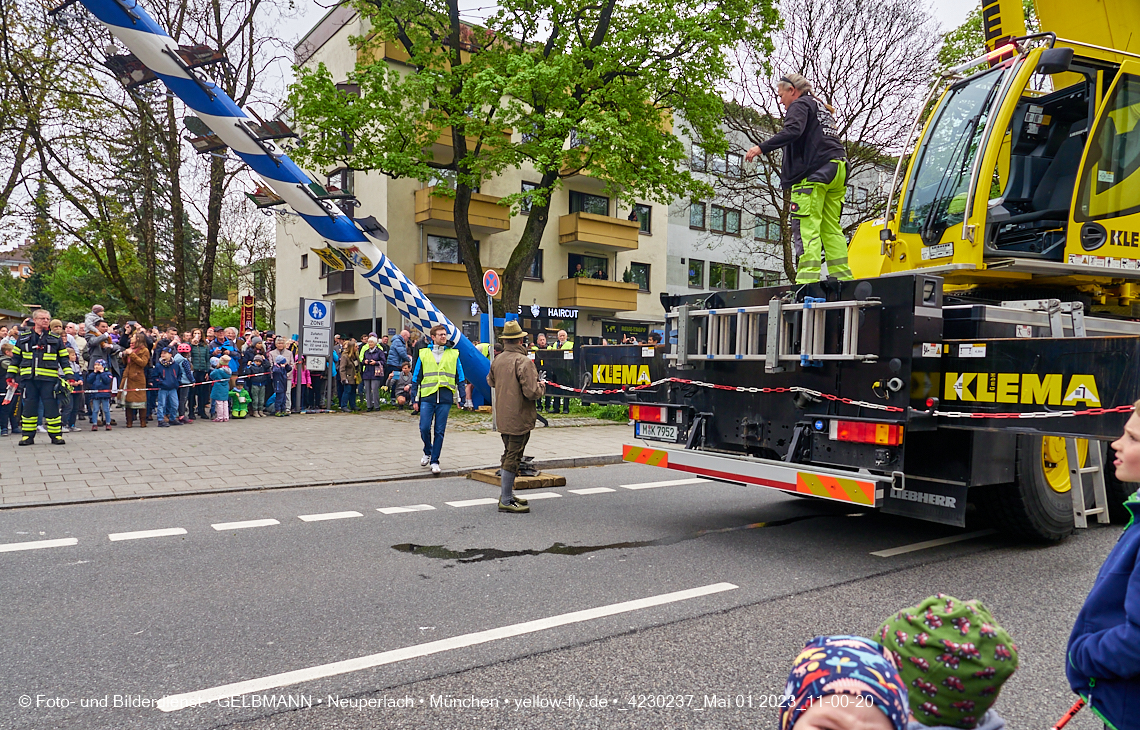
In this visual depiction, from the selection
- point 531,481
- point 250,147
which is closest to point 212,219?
point 250,147

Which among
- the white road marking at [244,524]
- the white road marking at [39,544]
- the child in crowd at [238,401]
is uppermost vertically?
the child in crowd at [238,401]

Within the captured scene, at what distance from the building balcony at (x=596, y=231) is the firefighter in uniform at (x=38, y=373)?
76.4ft

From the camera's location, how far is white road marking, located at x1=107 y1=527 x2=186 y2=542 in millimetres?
6184

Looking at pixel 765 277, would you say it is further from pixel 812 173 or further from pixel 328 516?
pixel 328 516

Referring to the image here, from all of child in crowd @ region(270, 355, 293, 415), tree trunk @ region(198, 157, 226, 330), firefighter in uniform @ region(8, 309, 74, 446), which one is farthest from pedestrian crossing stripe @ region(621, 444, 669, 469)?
tree trunk @ region(198, 157, 226, 330)

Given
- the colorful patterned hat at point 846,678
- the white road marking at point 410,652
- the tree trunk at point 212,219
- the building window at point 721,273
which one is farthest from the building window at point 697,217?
the colorful patterned hat at point 846,678

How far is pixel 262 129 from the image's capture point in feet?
33.1

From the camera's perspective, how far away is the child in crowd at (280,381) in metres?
16.2

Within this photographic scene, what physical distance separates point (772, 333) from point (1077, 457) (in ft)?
8.13

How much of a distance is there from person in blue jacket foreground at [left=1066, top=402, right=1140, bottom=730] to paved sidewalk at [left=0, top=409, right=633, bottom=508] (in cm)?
824

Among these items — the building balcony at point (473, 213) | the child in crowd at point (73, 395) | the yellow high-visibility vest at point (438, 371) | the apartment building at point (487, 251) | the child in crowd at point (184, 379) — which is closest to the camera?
the yellow high-visibility vest at point (438, 371)

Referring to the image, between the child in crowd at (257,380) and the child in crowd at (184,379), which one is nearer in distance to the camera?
the child in crowd at (184,379)

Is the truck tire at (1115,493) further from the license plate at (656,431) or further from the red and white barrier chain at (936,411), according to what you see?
the license plate at (656,431)

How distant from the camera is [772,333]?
5.62 meters
